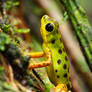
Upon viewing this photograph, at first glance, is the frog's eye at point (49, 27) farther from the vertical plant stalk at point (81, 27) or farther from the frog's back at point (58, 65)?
the vertical plant stalk at point (81, 27)

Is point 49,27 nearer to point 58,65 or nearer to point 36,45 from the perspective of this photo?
point 58,65

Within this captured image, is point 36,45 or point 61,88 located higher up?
point 36,45

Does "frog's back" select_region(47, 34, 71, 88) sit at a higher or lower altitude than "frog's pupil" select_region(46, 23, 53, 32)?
lower

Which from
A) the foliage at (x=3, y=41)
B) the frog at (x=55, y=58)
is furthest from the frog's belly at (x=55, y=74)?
the foliage at (x=3, y=41)

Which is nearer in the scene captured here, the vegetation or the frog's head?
the vegetation

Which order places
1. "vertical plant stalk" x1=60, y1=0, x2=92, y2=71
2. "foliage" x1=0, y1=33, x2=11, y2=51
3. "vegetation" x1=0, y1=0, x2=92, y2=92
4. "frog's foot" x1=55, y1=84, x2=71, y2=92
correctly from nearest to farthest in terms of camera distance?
1. "foliage" x1=0, y1=33, x2=11, y2=51
2. "vegetation" x1=0, y1=0, x2=92, y2=92
3. "frog's foot" x1=55, y1=84, x2=71, y2=92
4. "vertical plant stalk" x1=60, y1=0, x2=92, y2=71

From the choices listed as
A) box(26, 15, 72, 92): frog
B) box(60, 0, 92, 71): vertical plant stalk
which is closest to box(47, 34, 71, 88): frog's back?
box(26, 15, 72, 92): frog

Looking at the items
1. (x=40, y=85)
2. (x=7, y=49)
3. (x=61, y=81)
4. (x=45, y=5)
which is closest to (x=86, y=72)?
(x=45, y=5)

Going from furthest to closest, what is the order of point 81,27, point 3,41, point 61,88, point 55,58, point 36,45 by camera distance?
point 36,45
point 81,27
point 55,58
point 61,88
point 3,41

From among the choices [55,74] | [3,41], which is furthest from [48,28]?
[3,41]

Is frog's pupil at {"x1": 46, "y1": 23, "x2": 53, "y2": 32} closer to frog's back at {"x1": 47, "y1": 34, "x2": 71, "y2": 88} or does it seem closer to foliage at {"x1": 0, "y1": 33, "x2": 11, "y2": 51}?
frog's back at {"x1": 47, "y1": 34, "x2": 71, "y2": 88}

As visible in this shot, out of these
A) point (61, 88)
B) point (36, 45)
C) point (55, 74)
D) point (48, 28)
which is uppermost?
A: point (48, 28)
